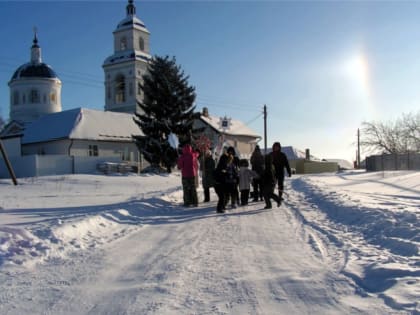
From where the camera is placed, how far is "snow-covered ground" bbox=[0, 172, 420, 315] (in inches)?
167

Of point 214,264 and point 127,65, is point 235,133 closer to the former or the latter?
point 127,65

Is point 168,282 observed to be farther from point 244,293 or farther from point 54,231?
point 54,231

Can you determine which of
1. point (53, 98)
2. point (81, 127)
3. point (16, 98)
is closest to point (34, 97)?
point (53, 98)

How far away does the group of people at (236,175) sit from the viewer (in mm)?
12016

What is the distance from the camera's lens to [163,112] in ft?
116

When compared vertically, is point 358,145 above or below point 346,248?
above

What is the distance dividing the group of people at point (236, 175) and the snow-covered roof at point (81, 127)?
28.7m

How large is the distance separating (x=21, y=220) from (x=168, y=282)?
548 centimetres

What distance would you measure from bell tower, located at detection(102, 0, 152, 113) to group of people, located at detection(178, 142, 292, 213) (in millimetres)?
50358

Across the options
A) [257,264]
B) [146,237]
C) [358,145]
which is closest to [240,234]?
[146,237]

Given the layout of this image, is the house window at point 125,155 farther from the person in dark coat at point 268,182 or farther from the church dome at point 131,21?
the person in dark coat at point 268,182

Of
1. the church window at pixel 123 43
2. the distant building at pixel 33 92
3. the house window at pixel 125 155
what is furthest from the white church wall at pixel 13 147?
the church window at pixel 123 43

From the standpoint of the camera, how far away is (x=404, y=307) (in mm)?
3943

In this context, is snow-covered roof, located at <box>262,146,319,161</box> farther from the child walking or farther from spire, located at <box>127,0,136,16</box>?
the child walking
